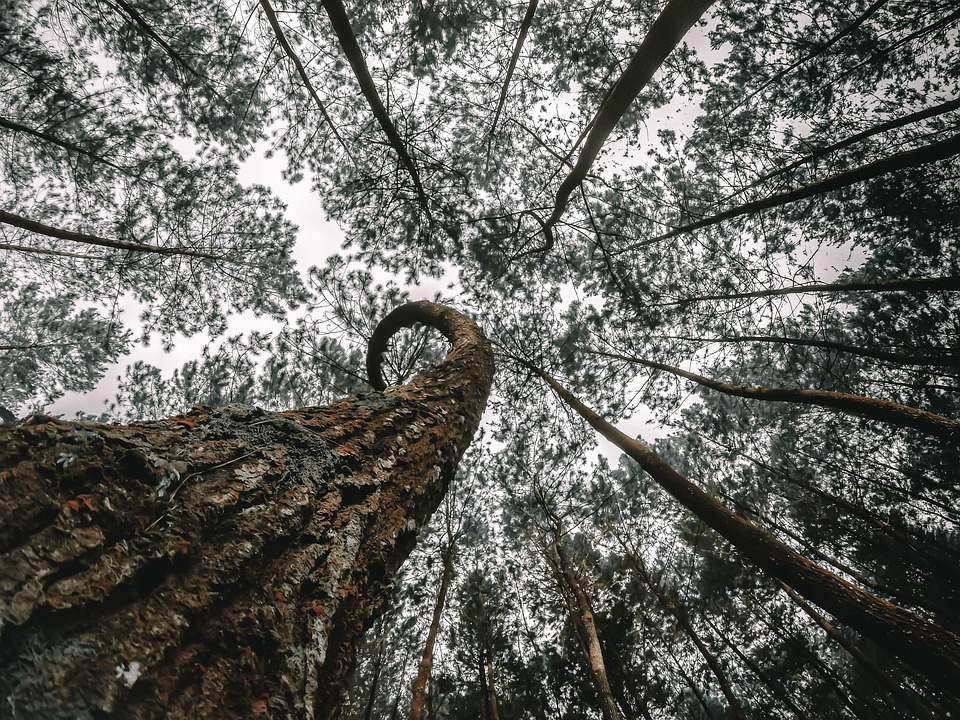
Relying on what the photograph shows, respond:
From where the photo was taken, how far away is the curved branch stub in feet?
9.73

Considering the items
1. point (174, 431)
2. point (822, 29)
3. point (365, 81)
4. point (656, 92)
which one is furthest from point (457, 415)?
point (822, 29)

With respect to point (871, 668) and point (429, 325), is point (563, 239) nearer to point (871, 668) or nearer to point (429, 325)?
A: point (429, 325)

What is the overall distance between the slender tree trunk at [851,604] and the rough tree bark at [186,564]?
239 centimetres

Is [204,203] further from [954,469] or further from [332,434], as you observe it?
[954,469]

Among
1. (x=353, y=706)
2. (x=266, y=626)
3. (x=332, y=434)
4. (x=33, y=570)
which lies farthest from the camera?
(x=353, y=706)

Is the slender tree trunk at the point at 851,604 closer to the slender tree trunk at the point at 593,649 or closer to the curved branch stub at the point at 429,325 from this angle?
the curved branch stub at the point at 429,325

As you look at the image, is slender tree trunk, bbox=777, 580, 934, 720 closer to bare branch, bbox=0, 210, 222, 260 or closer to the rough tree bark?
the rough tree bark

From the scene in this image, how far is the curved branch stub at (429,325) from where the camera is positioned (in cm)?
297

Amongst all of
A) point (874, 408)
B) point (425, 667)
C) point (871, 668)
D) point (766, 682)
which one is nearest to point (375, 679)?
point (425, 667)

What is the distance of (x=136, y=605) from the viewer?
2.28 ft

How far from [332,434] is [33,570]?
33.3 inches

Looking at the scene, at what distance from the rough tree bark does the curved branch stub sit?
4.81 feet

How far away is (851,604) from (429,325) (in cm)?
339

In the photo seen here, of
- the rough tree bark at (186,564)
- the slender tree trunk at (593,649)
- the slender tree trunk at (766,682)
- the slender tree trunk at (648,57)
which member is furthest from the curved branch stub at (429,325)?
the slender tree trunk at (766,682)
